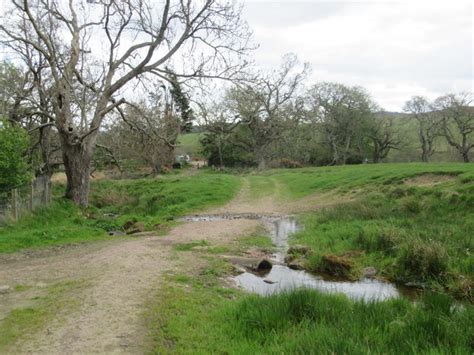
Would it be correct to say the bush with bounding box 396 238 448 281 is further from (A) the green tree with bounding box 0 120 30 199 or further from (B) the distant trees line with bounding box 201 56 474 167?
(B) the distant trees line with bounding box 201 56 474 167

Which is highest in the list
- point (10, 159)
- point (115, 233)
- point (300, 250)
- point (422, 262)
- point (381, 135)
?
point (381, 135)

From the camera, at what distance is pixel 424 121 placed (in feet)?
208

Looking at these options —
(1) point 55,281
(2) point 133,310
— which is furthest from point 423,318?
(1) point 55,281

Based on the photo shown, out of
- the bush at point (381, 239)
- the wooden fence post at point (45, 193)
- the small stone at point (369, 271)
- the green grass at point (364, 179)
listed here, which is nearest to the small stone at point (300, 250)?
the bush at point (381, 239)

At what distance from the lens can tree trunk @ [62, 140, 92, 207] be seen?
18500mm

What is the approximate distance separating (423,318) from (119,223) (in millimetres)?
13640

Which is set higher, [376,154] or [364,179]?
[364,179]

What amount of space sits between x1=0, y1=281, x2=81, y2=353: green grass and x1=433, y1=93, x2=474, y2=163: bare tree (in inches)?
2248

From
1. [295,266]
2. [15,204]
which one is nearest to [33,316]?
[295,266]

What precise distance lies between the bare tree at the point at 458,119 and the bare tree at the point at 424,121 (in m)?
1.60

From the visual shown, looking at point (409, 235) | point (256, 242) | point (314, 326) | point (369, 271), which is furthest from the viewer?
point (256, 242)

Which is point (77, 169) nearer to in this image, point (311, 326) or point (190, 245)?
point (190, 245)

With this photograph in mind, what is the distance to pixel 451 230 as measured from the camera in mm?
11250

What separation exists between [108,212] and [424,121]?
5298 cm
